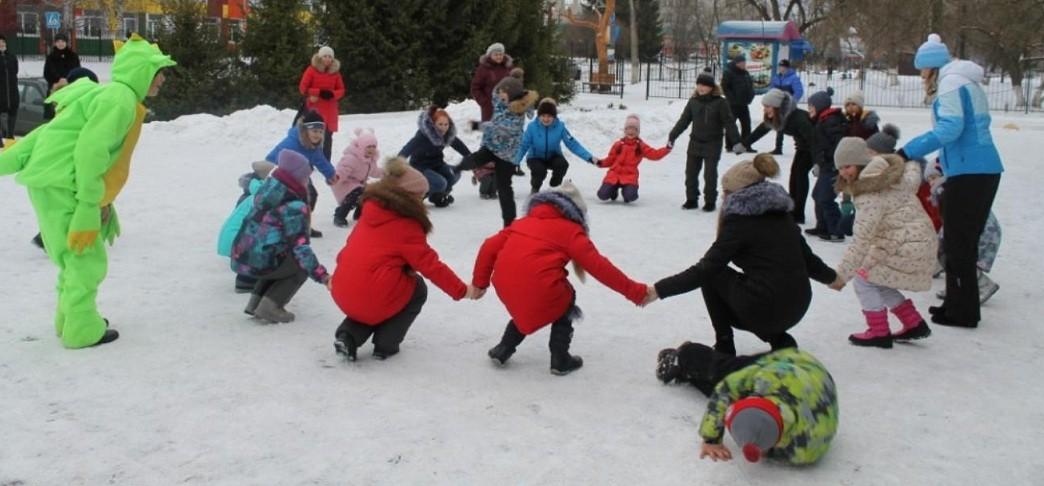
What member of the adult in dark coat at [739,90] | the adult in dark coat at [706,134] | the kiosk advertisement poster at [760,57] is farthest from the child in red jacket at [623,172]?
the kiosk advertisement poster at [760,57]

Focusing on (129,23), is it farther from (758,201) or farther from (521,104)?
(758,201)

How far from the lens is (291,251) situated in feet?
20.6

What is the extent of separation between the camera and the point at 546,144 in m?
11.3

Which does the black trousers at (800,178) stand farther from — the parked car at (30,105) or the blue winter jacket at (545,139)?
the parked car at (30,105)

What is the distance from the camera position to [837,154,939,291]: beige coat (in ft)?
19.7

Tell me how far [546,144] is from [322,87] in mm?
3578

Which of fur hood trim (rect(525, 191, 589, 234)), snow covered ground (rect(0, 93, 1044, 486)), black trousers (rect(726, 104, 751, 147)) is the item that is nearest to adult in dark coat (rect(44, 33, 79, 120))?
snow covered ground (rect(0, 93, 1044, 486))

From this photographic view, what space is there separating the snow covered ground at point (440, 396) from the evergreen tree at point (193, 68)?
47.4 ft

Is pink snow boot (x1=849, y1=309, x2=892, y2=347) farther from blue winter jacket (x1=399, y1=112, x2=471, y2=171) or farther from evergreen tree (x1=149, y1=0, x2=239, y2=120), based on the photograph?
evergreen tree (x1=149, y1=0, x2=239, y2=120)

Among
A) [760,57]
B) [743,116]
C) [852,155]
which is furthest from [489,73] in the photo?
[760,57]

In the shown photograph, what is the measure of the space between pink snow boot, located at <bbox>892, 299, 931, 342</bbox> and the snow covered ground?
10 centimetres

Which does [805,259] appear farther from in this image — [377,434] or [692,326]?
[377,434]

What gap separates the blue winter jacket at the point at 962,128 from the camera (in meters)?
6.44

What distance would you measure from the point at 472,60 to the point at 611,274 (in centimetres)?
1821
